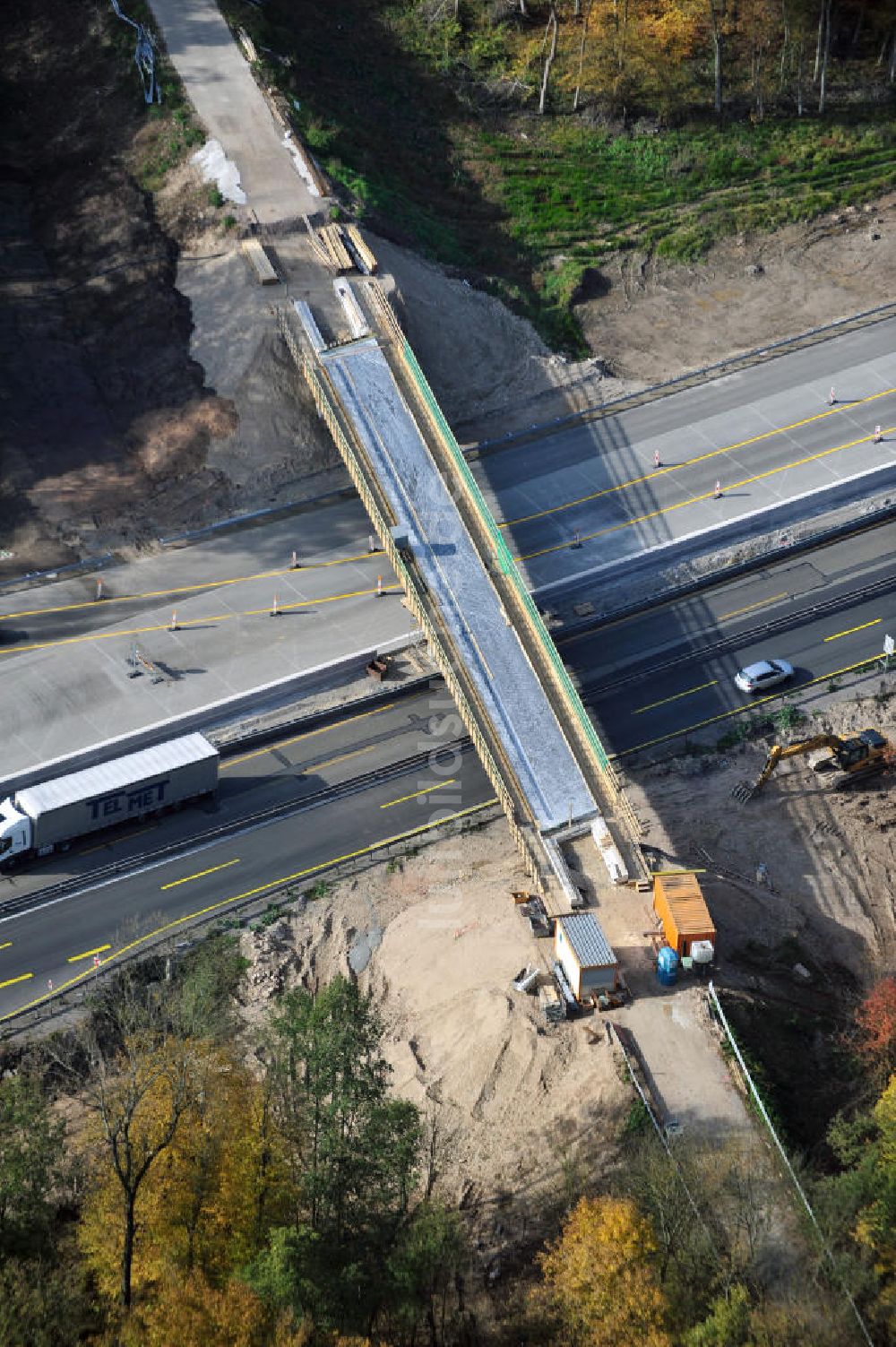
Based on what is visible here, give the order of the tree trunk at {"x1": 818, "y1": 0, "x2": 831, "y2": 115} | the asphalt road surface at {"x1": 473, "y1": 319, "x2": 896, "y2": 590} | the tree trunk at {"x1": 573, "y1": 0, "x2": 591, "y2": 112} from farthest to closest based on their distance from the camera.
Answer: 1. the tree trunk at {"x1": 573, "y1": 0, "x2": 591, "y2": 112}
2. the tree trunk at {"x1": 818, "y1": 0, "x2": 831, "y2": 115}
3. the asphalt road surface at {"x1": 473, "y1": 319, "x2": 896, "y2": 590}

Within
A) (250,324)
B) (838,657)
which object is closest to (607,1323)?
(838,657)

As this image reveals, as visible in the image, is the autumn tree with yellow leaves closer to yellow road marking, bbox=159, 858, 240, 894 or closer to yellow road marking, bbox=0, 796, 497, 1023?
yellow road marking, bbox=0, 796, 497, 1023

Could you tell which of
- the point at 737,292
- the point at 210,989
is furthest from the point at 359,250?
the point at 210,989

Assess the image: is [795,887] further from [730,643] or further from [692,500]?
[692,500]

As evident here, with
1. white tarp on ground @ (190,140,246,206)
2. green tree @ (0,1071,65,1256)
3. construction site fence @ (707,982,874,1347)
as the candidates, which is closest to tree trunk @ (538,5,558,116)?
white tarp on ground @ (190,140,246,206)

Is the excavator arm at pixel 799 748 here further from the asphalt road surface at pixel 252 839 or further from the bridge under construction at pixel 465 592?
the asphalt road surface at pixel 252 839

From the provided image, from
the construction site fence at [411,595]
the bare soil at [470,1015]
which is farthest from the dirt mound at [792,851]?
the bare soil at [470,1015]

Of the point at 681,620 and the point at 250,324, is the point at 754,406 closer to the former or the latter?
the point at 681,620
